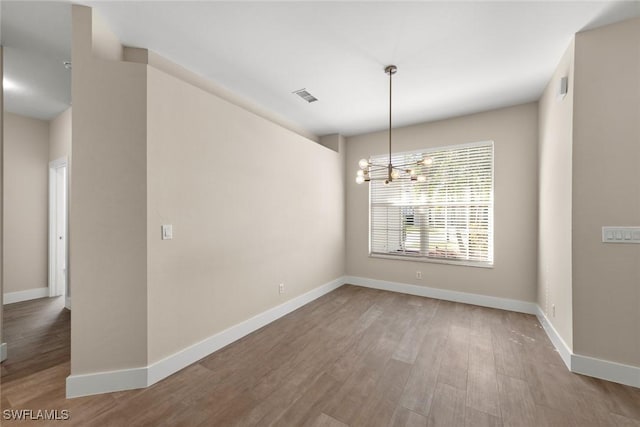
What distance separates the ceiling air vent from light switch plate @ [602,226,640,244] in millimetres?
3282

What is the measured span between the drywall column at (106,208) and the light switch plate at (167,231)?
16cm

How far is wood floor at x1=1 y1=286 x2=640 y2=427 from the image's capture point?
177cm

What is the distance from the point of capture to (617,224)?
2.14m

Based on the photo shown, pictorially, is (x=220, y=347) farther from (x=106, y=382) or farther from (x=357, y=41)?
(x=357, y=41)

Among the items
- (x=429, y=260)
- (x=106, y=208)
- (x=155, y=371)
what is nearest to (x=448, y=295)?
(x=429, y=260)

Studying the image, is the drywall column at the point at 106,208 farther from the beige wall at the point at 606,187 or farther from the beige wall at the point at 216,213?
the beige wall at the point at 606,187

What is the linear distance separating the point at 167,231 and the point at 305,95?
2.35 meters

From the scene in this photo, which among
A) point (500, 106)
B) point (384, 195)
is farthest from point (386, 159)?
point (500, 106)

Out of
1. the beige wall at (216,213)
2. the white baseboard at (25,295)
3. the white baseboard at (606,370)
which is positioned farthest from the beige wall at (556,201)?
the white baseboard at (25,295)

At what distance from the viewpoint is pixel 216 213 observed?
2.71 m

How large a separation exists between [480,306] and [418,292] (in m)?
0.91

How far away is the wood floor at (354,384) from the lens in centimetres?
177

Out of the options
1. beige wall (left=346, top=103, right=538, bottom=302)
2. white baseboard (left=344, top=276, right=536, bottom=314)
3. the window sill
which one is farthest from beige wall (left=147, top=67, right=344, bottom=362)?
beige wall (left=346, top=103, right=538, bottom=302)

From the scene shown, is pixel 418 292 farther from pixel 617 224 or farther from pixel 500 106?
pixel 500 106
